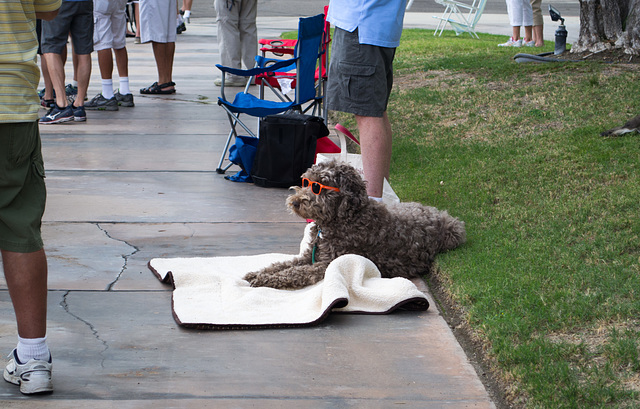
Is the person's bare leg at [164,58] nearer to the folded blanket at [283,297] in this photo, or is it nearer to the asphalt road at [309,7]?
the folded blanket at [283,297]

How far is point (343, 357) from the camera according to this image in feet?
11.4

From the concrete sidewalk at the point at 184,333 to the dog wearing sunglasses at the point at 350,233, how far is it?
1.50 ft

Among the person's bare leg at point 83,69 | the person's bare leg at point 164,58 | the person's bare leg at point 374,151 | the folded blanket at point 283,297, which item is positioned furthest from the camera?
the person's bare leg at point 164,58

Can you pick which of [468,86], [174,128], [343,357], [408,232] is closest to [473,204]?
[408,232]

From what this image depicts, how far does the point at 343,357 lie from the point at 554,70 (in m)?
6.83

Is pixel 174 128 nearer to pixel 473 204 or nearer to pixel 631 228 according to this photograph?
pixel 473 204

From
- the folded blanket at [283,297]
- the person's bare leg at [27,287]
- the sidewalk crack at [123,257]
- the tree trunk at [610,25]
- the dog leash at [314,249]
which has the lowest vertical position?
the sidewalk crack at [123,257]

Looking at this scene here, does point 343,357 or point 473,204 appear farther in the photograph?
point 473,204

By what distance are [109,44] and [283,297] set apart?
675cm

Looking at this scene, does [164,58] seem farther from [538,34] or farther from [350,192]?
[350,192]

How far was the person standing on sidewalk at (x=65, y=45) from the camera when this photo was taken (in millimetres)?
8711

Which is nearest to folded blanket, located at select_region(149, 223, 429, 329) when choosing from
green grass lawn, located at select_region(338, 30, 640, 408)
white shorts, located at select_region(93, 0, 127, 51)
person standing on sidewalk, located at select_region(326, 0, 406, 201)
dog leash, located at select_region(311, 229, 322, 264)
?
dog leash, located at select_region(311, 229, 322, 264)

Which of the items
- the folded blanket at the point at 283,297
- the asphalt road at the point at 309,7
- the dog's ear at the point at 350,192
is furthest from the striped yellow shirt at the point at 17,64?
the asphalt road at the point at 309,7

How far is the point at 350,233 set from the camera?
4316 mm
